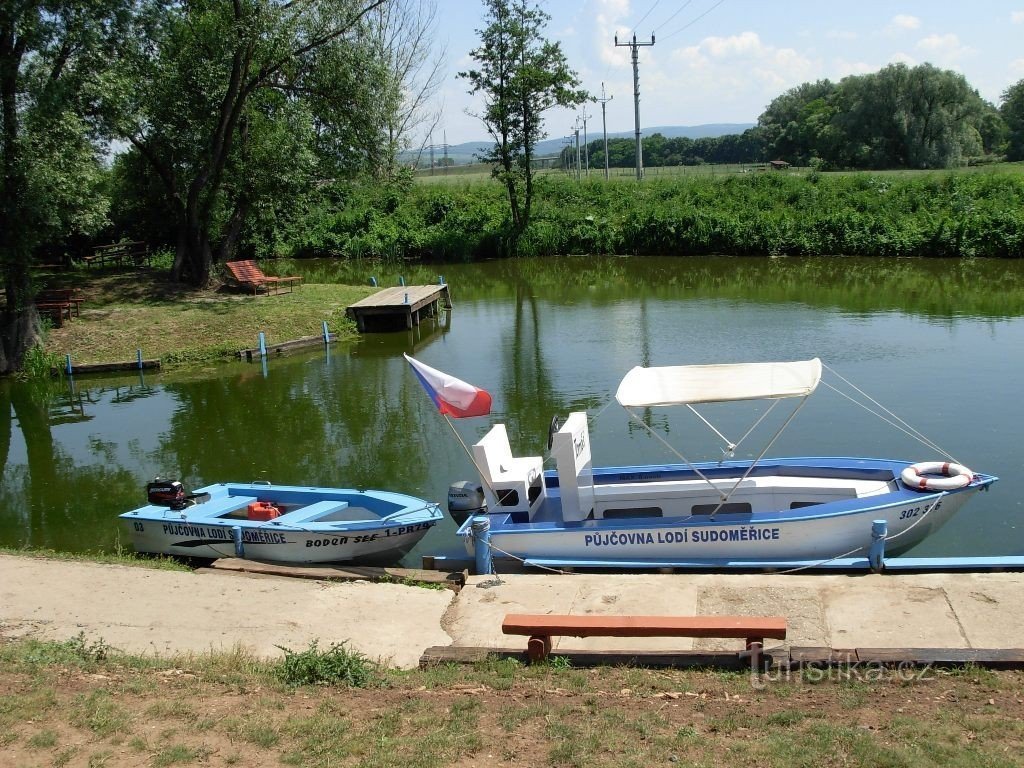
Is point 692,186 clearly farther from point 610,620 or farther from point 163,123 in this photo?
point 610,620

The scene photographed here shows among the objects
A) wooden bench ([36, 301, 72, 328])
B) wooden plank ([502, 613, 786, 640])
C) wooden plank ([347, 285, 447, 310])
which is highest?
wooden bench ([36, 301, 72, 328])

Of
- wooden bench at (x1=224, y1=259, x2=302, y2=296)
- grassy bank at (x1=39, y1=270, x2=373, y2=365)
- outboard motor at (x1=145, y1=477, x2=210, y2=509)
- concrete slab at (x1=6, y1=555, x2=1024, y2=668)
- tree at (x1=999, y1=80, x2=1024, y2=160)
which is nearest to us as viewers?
concrete slab at (x1=6, y1=555, x2=1024, y2=668)

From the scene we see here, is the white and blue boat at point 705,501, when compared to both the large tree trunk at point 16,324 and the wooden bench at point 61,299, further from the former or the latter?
the wooden bench at point 61,299

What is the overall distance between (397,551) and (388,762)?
740cm

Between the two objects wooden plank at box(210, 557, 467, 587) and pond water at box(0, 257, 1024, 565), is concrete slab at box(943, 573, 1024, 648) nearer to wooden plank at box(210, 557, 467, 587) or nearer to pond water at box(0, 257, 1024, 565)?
pond water at box(0, 257, 1024, 565)

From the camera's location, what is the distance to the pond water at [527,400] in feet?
54.2

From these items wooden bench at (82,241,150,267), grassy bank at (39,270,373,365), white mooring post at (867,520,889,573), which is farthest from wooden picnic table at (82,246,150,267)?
white mooring post at (867,520,889,573)

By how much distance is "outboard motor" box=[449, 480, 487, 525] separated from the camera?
13992 mm

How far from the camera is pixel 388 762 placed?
646 cm

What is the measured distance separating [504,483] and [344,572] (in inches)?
96.6

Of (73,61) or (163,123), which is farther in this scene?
(163,123)

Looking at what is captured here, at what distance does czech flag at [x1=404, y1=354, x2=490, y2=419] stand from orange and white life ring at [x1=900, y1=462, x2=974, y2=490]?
18.7ft

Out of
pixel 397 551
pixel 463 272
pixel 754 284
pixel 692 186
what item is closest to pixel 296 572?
pixel 397 551

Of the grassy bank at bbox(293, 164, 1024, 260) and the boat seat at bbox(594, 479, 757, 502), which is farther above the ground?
the grassy bank at bbox(293, 164, 1024, 260)
